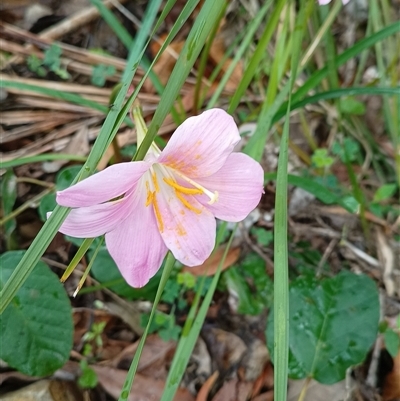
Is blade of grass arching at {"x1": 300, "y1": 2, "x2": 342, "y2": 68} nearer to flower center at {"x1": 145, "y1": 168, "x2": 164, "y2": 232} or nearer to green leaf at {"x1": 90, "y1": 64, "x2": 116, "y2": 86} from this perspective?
green leaf at {"x1": 90, "y1": 64, "x2": 116, "y2": 86}

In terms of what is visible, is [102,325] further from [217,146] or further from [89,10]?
[89,10]

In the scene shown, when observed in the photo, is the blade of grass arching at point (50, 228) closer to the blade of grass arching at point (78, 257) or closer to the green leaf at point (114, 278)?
the blade of grass arching at point (78, 257)

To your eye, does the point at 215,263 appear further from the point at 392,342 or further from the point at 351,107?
the point at 351,107

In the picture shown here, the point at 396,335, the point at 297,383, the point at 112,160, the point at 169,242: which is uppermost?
the point at 112,160

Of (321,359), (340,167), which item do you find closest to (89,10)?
(340,167)

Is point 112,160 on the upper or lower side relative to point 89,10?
lower

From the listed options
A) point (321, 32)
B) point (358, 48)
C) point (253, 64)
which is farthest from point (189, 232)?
point (321, 32)

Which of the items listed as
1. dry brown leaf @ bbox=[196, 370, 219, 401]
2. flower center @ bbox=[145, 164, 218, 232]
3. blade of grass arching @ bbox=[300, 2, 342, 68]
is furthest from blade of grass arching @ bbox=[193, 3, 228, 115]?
dry brown leaf @ bbox=[196, 370, 219, 401]
